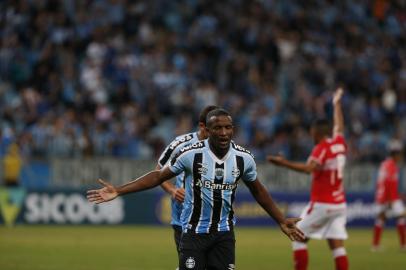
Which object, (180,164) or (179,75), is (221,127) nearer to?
(180,164)

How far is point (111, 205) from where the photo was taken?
2542 cm

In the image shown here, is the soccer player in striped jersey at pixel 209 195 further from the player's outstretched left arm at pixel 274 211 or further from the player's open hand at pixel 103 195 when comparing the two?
the player's open hand at pixel 103 195

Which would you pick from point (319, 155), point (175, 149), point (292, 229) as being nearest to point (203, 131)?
point (175, 149)

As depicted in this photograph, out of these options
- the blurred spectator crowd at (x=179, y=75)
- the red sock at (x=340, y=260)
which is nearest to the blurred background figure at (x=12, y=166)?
the blurred spectator crowd at (x=179, y=75)

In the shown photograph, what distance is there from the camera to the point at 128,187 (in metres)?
8.57

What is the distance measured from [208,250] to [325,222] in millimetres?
4486

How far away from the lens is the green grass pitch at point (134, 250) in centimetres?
1537

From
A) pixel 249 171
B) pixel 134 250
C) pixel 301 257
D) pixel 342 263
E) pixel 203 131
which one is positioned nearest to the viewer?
pixel 249 171

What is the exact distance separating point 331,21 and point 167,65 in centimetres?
763

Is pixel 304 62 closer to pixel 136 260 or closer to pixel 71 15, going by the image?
pixel 71 15

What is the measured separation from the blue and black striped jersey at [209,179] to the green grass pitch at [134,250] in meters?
6.01

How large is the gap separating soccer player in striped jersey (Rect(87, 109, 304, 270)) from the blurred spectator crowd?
1603cm

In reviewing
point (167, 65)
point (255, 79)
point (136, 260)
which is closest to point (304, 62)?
point (255, 79)

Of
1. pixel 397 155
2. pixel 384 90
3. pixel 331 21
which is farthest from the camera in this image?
pixel 331 21
